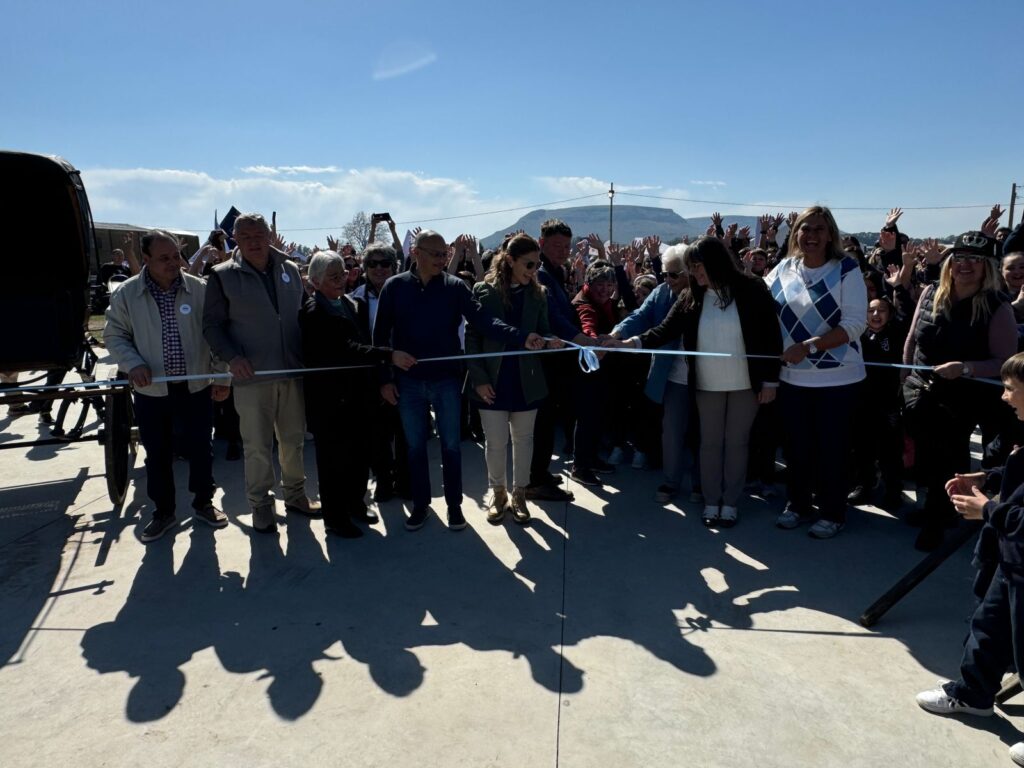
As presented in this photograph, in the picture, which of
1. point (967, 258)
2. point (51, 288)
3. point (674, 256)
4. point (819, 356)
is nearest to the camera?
point (967, 258)

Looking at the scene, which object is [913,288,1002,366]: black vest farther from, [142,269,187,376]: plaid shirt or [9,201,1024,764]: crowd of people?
[142,269,187,376]: plaid shirt

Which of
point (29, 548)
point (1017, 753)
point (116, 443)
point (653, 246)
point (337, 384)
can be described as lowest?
point (29, 548)

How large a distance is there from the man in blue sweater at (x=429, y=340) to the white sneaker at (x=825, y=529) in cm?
219

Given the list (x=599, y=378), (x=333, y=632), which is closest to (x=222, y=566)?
(x=333, y=632)

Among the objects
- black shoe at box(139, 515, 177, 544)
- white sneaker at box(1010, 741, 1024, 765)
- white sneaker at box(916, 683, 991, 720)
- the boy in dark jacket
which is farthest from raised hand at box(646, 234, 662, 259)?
white sneaker at box(1010, 741, 1024, 765)

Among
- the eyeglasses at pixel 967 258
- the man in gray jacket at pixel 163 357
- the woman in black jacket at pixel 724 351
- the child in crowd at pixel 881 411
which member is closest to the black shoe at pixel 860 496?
the child in crowd at pixel 881 411

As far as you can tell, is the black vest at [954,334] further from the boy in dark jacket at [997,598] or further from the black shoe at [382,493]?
the black shoe at [382,493]

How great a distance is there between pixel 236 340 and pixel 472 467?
97.4 inches

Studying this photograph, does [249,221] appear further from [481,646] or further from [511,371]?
[481,646]

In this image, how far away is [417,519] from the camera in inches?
182

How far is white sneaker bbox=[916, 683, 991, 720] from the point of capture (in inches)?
103

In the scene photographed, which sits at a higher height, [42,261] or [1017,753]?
[42,261]

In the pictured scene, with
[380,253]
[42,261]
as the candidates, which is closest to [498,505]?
[380,253]

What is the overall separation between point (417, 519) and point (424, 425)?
26.2 inches
